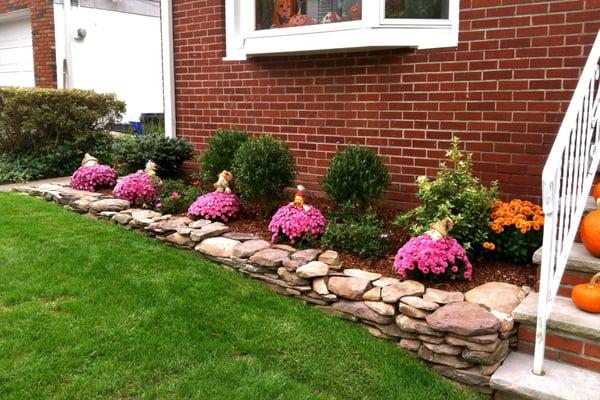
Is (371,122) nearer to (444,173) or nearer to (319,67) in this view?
(319,67)

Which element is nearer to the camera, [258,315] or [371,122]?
[258,315]

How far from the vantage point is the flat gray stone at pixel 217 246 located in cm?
429

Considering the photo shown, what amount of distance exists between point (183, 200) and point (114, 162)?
6.43 feet

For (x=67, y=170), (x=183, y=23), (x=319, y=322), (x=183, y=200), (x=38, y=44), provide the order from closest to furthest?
(x=319, y=322), (x=183, y=200), (x=183, y=23), (x=67, y=170), (x=38, y=44)

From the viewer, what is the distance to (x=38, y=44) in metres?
11.0

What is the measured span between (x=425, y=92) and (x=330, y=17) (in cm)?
110

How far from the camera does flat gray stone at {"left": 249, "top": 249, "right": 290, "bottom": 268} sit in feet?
12.8

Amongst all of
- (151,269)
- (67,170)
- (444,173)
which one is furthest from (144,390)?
(67,170)

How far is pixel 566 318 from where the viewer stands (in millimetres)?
2877

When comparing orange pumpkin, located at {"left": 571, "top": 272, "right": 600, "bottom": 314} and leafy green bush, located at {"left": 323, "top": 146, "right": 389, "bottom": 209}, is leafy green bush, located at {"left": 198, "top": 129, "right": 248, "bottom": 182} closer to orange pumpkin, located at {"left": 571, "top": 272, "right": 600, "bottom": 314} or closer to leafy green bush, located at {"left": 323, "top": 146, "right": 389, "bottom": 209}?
leafy green bush, located at {"left": 323, "top": 146, "right": 389, "bottom": 209}

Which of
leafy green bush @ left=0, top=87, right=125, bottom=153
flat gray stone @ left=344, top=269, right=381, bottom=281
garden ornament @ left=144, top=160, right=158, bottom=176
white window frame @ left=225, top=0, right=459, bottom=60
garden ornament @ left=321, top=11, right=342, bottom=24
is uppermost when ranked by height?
garden ornament @ left=321, top=11, right=342, bottom=24

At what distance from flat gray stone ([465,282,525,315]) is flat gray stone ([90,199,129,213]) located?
3538 millimetres

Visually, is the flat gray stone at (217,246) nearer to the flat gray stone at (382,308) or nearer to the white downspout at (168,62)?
the flat gray stone at (382,308)

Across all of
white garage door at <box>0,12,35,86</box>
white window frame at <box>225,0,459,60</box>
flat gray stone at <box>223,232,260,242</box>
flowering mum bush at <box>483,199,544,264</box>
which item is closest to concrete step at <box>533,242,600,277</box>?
flowering mum bush at <box>483,199,544,264</box>
